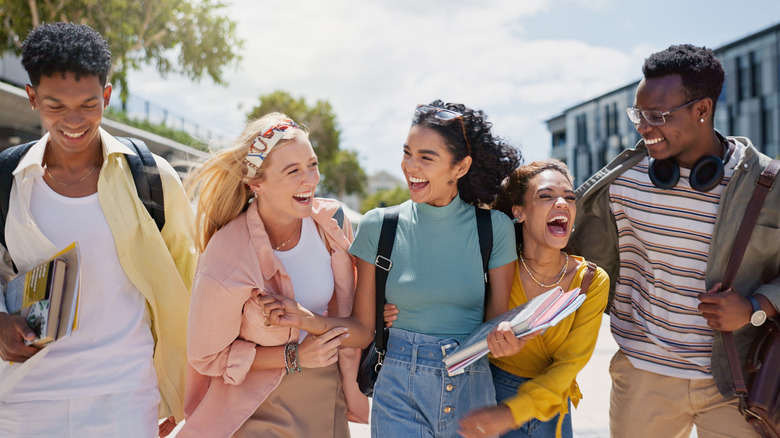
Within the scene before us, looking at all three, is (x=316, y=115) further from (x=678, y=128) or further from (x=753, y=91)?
(x=678, y=128)

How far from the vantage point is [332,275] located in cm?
306

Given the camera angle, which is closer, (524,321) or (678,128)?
(524,321)

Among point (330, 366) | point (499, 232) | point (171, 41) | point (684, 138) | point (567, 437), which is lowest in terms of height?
point (567, 437)

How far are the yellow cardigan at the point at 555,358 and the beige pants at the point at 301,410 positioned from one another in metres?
0.83

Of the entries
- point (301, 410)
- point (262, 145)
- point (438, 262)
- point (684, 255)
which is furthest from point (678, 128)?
point (301, 410)

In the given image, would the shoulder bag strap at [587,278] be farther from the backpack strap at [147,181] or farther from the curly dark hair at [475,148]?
the backpack strap at [147,181]

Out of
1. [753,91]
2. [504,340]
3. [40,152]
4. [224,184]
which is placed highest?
[753,91]

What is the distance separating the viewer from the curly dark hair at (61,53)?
267 cm

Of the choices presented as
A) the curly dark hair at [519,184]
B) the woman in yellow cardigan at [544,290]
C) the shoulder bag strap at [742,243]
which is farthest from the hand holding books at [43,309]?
the shoulder bag strap at [742,243]

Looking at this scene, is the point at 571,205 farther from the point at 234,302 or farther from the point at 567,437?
the point at 234,302

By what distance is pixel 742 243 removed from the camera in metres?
2.94

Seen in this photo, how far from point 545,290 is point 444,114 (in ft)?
3.24

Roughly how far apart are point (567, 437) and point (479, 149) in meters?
1.48

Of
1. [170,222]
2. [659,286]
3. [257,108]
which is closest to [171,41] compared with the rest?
[170,222]
